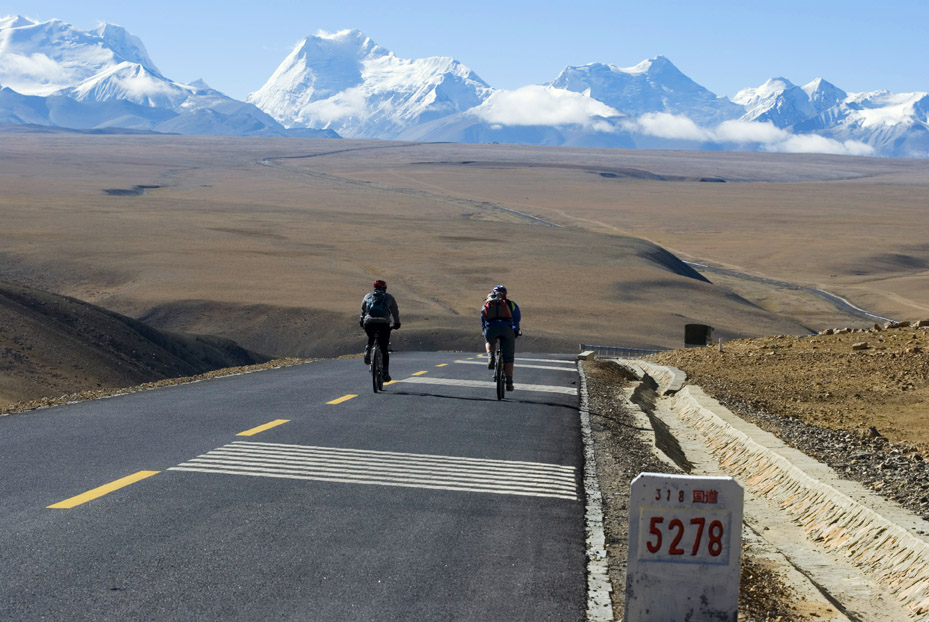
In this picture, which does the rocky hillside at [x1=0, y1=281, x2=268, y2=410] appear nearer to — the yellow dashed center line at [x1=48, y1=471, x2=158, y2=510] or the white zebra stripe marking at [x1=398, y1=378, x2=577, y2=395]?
the white zebra stripe marking at [x1=398, y1=378, x2=577, y2=395]

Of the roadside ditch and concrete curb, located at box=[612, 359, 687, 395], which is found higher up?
the roadside ditch

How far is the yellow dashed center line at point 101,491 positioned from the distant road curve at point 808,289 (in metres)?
75.7

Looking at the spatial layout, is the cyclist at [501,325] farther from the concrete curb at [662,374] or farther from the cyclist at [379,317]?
the concrete curb at [662,374]

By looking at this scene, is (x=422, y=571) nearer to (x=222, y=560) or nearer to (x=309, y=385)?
(x=222, y=560)

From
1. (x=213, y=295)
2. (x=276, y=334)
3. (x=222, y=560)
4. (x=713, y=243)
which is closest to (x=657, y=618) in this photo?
(x=222, y=560)

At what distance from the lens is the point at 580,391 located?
20.5 m

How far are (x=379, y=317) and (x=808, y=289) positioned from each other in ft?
286

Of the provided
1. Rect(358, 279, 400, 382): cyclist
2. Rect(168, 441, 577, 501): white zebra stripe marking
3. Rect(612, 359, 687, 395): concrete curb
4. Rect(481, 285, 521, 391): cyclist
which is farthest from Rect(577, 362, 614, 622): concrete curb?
Rect(612, 359, 687, 395): concrete curb

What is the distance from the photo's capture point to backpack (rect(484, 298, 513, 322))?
1728 cm

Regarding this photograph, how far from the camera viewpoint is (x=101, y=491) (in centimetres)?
851

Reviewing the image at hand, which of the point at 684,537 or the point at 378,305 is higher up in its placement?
the point at 684,537

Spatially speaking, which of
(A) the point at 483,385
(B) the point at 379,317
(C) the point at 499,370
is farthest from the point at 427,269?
(C) the point at 499,370

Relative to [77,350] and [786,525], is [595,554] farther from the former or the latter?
[77,350]

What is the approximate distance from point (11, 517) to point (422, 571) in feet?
10.0
